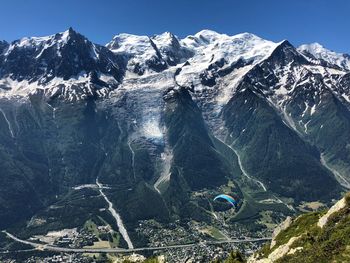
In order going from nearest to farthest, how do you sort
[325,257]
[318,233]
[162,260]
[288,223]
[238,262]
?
[325,257]
[318,233]
[238,262]
[162,260]
[288,223]

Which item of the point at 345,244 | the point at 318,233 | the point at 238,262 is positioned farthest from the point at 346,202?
the point at 238,262

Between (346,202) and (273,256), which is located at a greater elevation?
(346,202)

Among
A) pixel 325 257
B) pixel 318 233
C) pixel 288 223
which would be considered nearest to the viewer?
pixel 325 257

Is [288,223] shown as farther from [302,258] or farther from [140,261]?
[302,258]

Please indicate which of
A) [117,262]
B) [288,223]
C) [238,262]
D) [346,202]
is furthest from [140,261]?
[346,202]

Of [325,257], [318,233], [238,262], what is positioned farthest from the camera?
[238,262]

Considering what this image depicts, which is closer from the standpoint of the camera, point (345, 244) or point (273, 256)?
point (345, 244)

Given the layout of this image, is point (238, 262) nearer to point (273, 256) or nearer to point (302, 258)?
point (273, 256)

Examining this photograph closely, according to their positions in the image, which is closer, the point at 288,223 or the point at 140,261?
the point at 140,261

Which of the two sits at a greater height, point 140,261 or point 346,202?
point 346,202
